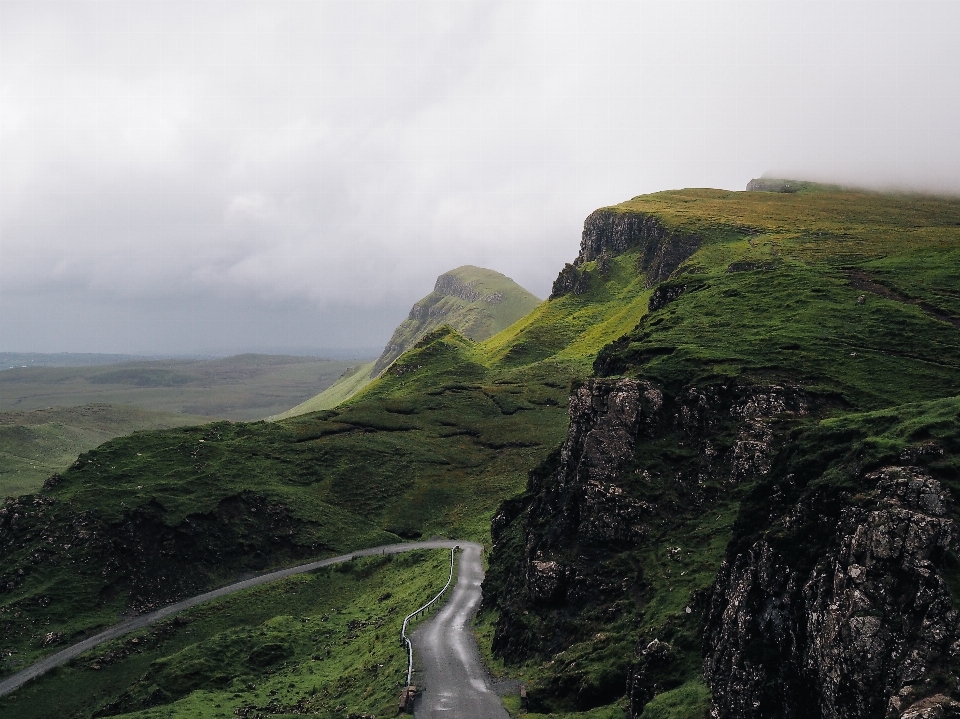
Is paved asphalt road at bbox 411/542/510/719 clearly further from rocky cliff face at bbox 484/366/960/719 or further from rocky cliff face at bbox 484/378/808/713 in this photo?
rocky cliff face at bbox 484/378/808/713

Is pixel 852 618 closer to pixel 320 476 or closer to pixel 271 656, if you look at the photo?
pixel 271 656

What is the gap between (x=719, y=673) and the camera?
38.4 metres

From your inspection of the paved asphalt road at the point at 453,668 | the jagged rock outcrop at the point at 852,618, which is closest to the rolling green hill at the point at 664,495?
the jagged rock outcrop at the point at 852,618

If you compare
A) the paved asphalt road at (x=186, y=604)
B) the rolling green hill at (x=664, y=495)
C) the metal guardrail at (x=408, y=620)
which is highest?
the rolling green hill at (x=664, y=495)

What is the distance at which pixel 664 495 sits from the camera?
61062 mm

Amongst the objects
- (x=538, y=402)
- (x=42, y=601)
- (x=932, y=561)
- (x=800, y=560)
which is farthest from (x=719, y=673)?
(x=538, y=402)

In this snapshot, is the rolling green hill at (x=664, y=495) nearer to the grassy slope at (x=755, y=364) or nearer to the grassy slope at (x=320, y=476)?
the grassy slope at (x=755, y=364)

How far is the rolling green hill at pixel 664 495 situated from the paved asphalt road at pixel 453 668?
2.41 m

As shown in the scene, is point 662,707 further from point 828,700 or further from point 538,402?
point 538,402

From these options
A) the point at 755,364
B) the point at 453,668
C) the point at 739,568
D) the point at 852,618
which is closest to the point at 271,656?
the point at 453,668

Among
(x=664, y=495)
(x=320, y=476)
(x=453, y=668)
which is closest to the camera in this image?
(x=453, y=668)

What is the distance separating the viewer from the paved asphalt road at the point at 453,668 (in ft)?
168

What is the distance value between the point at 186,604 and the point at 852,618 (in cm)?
9021

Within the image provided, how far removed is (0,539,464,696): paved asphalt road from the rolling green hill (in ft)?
8.19
